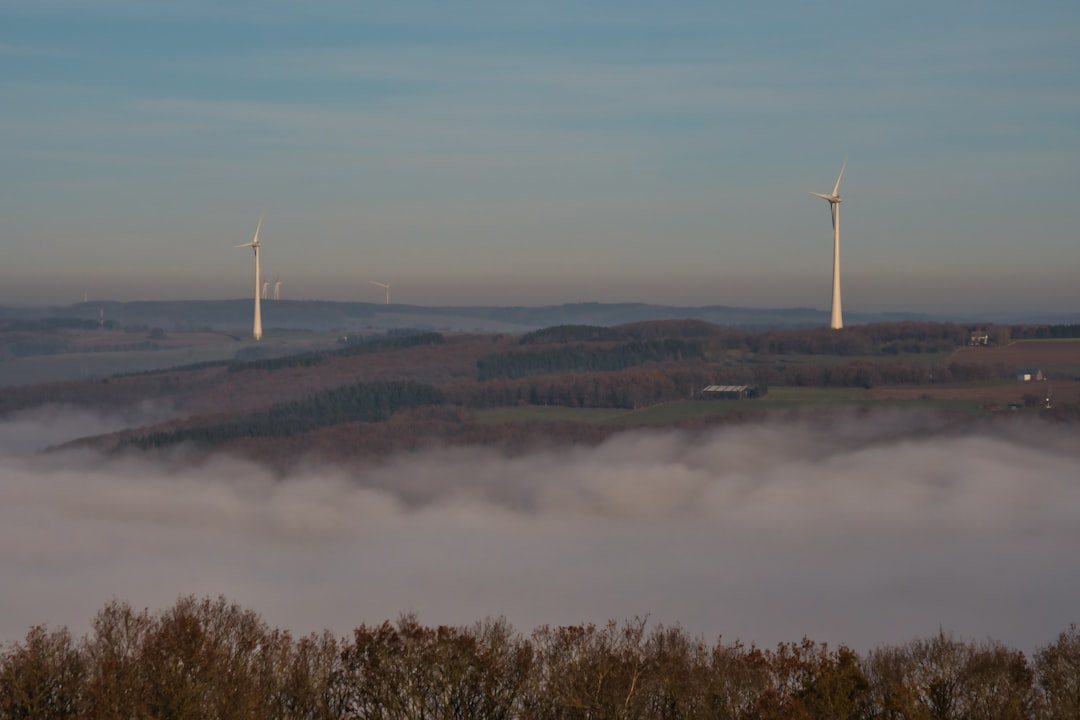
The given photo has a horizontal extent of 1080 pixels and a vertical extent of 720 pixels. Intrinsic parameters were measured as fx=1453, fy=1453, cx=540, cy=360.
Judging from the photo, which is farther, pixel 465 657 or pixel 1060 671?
pixel 1060 671

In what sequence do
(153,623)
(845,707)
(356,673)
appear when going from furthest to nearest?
1. (153,623)
2. (356,673)
3. (845,707)

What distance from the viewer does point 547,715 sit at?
6475 centimetres

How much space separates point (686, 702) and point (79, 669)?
27633 millimetres

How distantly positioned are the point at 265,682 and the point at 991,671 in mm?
36459

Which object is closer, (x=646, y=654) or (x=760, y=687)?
(x=760, y=687)

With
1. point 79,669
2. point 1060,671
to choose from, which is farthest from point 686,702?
point 79,669

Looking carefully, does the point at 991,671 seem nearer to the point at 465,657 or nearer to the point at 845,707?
the point at 845,707

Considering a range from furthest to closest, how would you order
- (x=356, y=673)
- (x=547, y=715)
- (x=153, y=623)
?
(x=153, y=623) < (x=356, y=673) < (x=547, y=715)

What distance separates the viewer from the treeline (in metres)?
60.6

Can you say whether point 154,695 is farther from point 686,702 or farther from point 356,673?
point 686,702

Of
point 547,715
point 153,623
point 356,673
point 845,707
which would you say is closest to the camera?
point 845,707

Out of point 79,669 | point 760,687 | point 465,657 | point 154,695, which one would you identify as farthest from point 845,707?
point 79,669

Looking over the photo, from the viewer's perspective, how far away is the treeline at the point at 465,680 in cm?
6056

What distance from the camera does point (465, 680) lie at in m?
67.6
